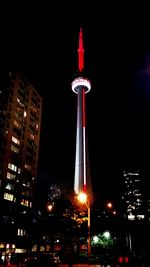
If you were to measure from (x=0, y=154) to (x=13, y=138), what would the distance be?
929 centimetres

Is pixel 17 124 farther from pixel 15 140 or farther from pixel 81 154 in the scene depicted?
pixel 81 154

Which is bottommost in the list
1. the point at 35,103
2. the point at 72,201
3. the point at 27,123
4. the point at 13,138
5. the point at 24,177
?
the point at 72,201

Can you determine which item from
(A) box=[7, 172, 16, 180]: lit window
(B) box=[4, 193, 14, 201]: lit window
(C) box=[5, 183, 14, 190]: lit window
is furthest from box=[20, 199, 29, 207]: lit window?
(A) box=[7, 172, 16, 180]: lit window

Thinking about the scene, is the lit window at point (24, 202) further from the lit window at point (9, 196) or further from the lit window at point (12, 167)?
the lit window at point (12, 167)

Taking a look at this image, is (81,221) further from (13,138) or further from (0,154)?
(13,138)

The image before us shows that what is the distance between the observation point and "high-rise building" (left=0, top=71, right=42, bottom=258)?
3319 inches

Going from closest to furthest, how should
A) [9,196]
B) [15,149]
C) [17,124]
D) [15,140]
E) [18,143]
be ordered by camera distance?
[9,196] → [15,149] → [15,140] → [18,143] → [17,124]

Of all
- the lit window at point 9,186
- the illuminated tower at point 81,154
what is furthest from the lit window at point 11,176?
the illuminated tower at point 81,154

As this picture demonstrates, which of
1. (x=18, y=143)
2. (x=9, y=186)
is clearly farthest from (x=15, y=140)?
(x=9, y=186)

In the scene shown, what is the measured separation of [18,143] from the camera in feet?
312

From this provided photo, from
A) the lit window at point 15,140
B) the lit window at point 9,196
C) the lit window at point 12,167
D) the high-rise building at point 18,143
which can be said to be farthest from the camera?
the lit window at point 15,140

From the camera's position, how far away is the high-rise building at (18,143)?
84.3m

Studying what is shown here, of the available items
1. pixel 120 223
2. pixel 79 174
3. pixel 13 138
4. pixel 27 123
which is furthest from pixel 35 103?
pixel 120 223

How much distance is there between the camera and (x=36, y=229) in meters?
44.5
